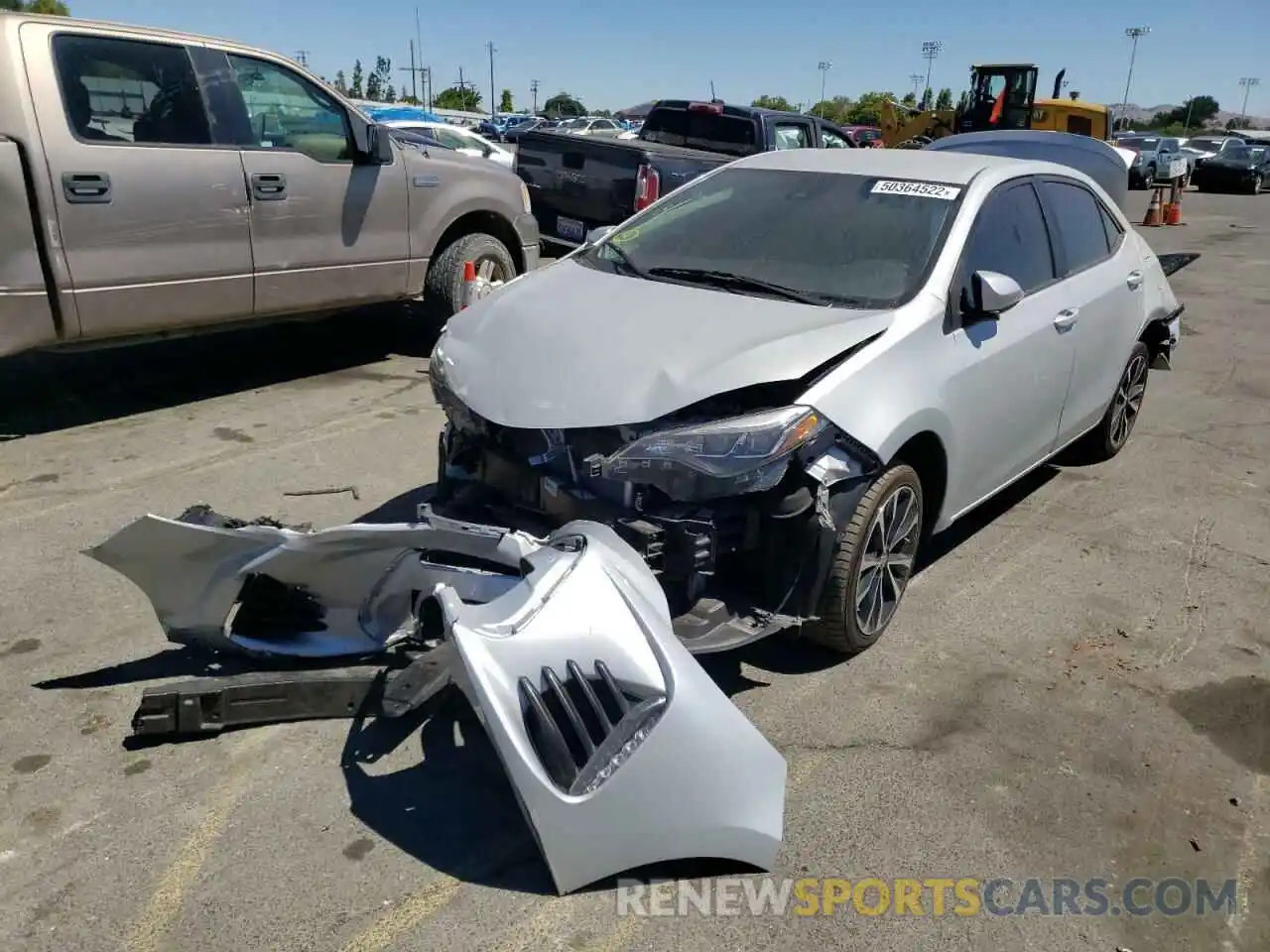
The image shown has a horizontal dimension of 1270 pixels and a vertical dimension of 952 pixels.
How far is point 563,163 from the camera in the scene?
31.2ft

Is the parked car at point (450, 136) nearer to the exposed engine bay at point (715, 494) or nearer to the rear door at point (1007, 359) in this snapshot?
the rear door at point (1007, 359)

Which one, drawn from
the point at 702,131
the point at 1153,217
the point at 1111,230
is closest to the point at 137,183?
the point at 1111,230

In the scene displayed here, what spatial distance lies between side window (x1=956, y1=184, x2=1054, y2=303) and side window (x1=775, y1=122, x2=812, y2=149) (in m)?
7.21

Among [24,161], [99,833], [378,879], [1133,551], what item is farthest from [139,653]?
[1133,551]

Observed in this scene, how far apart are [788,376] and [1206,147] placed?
47.5 metres

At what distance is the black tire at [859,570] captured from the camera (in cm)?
343

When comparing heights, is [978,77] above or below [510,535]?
above

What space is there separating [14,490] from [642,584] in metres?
3.69

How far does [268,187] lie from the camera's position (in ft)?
20.5

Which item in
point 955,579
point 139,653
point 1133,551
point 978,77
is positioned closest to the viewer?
point 139,653

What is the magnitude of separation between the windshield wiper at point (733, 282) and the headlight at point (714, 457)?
82 cm

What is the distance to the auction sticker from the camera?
422 centimetres

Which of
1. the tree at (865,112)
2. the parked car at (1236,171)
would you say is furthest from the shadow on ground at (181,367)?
the tree at (865,112)

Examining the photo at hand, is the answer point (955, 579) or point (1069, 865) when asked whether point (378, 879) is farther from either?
point (955, 579)
